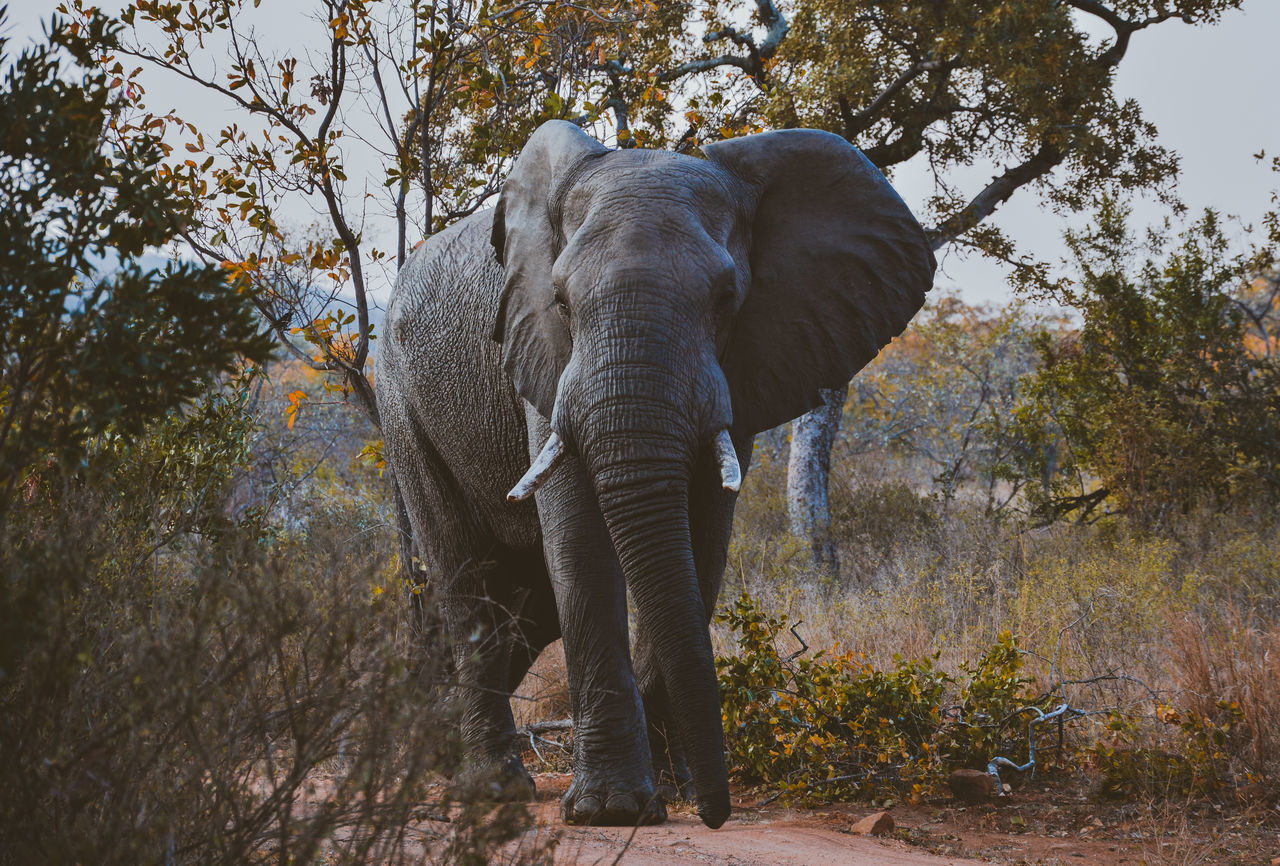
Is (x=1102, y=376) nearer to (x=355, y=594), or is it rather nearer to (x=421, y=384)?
(x=421, y=384)

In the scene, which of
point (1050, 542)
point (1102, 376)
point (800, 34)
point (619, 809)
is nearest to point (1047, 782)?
point (619, 809)

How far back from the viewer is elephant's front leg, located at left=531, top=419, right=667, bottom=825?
470 cm

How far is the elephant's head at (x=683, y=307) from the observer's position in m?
4.13

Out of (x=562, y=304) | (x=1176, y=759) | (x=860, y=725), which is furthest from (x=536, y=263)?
(x=1176, y=759)

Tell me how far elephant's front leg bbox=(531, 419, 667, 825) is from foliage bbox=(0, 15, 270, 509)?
2.25 metres

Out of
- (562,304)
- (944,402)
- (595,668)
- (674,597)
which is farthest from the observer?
(944,402)

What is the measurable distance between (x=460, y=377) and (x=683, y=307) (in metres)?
2.00

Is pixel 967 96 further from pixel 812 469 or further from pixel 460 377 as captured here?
pixel 460 377

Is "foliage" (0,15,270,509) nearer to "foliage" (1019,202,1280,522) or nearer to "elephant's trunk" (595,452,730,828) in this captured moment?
"elephant's trunk" (595,452,730,828)

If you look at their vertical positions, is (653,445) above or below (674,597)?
above

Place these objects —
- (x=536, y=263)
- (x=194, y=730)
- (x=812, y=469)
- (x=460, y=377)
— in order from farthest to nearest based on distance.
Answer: (x=812, y=469)
(x=460, y=377)
(x=536, y=263)
(x=194, y=730)

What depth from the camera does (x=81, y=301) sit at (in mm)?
2549

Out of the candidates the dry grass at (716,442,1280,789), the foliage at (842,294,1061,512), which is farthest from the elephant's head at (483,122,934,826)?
the foliage at (842,294,1061,512)

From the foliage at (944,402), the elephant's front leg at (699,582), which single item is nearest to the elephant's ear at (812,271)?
the elephant's front leg at (699,582)
